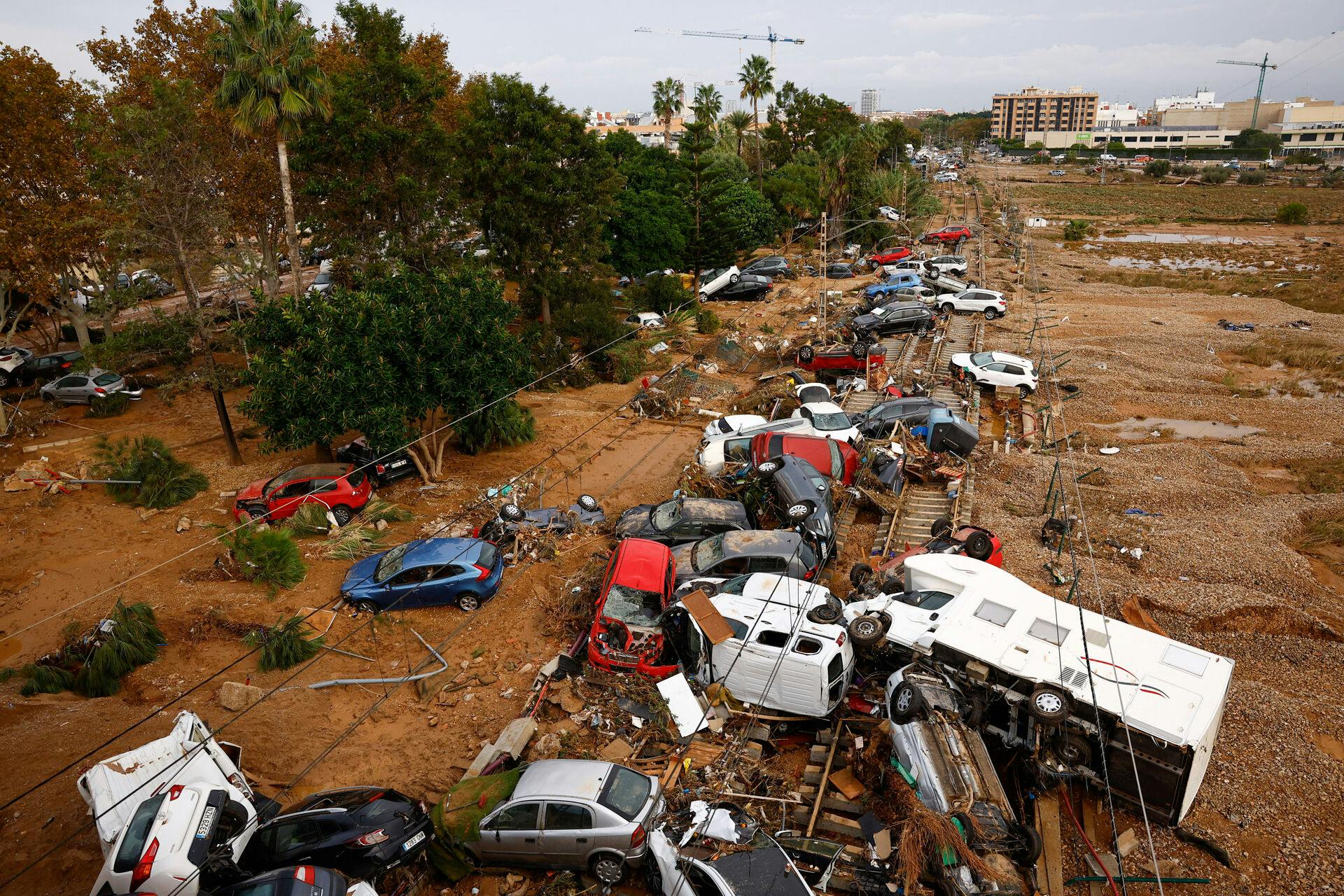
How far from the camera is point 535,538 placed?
16094mm

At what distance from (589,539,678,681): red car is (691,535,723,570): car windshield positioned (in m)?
0.91

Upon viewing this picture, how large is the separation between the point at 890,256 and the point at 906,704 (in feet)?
124

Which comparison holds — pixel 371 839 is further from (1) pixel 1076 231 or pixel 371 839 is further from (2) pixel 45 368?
(1) pixel 1076 231

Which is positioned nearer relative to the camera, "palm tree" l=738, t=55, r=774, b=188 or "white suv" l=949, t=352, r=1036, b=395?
"white suv" l=949, t=352, r=1036, b=395

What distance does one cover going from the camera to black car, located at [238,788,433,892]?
8.70 metres

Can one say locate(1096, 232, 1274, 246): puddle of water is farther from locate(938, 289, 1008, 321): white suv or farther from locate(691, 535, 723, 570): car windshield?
locate(691, 535, 723, 570): car windshield

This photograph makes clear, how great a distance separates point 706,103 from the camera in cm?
6188

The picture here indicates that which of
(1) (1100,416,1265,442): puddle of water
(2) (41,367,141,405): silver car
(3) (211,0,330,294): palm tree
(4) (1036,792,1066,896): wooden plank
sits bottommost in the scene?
(1) (1100,416,1265,442): puddle of water

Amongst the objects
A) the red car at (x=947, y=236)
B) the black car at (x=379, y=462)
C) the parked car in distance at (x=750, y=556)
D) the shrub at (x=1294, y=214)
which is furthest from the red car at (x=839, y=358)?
the shrub at (x=1294, y=214)

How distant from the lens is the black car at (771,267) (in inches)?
1635

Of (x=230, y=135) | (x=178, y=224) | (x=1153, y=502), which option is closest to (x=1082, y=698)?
(x=1153, y=502)

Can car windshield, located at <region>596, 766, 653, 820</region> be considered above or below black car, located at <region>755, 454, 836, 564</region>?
below

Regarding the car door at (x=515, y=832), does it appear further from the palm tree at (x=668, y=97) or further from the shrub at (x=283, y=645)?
the palm tree at (x=668, y=97)

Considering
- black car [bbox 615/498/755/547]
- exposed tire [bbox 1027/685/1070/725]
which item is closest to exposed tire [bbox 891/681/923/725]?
exposed tire [bbox 1027/685/1070/725]
